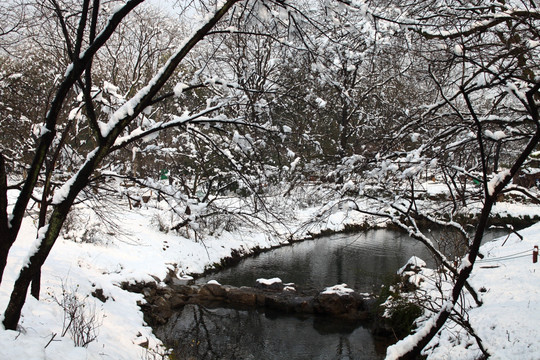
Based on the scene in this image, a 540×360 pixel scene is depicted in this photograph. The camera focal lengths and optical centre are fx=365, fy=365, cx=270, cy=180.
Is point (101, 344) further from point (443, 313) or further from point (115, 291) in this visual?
point (443, 313)

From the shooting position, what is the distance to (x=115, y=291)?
8578mm

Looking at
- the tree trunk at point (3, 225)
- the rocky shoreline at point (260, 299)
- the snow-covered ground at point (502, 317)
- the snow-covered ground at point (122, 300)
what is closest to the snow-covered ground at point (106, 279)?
the snow-covered ground at point (122, 300)

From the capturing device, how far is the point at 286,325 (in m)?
8.98

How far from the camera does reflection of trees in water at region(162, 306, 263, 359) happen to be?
732cm

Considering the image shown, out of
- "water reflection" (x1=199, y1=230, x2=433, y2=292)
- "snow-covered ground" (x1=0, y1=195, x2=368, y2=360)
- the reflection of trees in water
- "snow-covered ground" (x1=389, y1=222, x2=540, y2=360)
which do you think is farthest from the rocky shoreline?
"snow-covered ground" (x1=389, y1=222, x2=540, y2=360)

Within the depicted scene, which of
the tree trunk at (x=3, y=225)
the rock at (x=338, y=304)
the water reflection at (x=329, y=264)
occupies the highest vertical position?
the tree trunk at (x=3, y=225)

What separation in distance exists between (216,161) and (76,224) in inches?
203

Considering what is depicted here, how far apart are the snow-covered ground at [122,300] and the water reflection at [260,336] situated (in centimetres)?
97

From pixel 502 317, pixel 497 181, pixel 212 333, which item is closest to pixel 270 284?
pixel 212 333

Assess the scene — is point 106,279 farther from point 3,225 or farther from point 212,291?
point 3,225

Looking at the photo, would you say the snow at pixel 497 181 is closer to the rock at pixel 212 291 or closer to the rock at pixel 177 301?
the rock at pixel 177 301

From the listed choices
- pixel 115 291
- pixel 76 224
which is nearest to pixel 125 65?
pixel 76 224

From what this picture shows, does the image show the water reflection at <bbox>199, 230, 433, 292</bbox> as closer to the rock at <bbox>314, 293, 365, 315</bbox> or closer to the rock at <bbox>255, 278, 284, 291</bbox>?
the rock at <bbox>255, 278, 284, 291</bbox>

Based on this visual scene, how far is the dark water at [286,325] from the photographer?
749 centimetres
